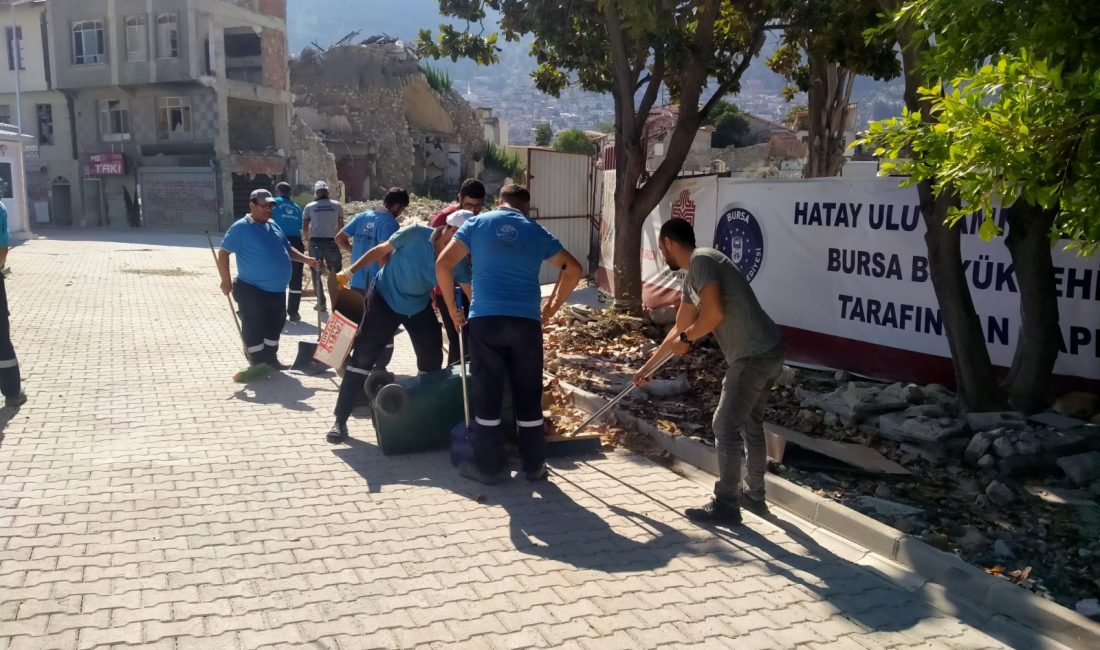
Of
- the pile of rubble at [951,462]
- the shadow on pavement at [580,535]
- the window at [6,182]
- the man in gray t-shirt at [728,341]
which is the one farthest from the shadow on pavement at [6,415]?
the window at [6,182]

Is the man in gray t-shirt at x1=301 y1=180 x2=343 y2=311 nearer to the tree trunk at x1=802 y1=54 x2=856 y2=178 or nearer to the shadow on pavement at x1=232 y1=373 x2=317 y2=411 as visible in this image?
the shadow on pavement at x1=232 y1=373 x2=317 y2=411

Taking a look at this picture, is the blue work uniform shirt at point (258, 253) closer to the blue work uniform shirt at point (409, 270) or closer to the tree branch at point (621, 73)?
the blue work uniform shirt at point (409, 270)

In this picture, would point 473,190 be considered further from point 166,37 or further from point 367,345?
point 166,37

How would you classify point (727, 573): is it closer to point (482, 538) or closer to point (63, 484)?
point (482, 538)

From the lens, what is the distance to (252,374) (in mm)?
7855

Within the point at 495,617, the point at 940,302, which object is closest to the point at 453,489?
the point at 495,617

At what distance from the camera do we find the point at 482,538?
4527 mm

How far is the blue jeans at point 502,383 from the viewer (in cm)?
517

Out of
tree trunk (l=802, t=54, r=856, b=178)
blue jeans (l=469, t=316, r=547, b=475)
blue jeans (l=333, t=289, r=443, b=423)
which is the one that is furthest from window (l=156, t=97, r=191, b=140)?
blue jeans (l=469, t=316, r=547, b=475)

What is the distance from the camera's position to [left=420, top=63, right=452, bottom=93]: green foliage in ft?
169

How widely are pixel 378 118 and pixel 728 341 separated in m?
42.8

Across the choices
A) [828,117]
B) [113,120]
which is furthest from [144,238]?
[828,117]

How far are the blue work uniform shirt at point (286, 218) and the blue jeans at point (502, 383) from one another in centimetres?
649

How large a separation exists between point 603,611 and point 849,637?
1019 mm
